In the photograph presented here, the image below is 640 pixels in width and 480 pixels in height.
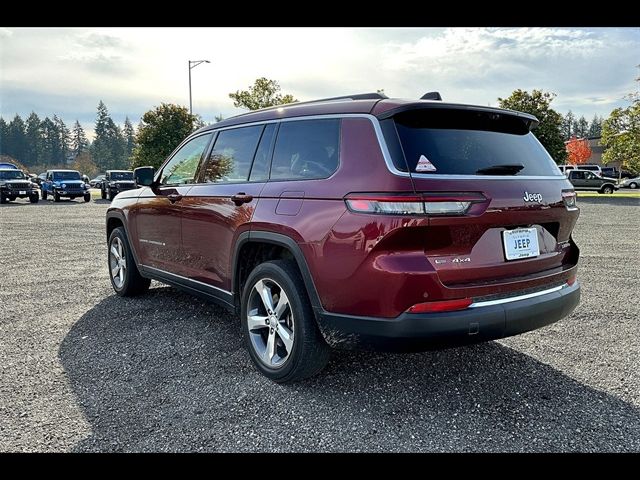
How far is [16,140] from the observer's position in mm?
107312

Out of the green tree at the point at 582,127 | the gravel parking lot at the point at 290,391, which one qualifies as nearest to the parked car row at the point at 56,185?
the gravel parking lot at the point at 290,391

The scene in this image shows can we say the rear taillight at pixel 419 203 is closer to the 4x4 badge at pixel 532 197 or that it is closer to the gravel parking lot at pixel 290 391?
the 4x4 badge at pixel 532 197

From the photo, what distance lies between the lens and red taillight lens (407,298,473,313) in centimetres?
262

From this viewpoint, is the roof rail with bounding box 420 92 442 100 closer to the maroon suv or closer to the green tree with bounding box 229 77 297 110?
the maroon suv

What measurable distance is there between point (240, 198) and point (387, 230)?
56.1 inches

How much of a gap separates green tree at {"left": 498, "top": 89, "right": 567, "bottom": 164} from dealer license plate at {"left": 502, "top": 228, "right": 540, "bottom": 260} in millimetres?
31337

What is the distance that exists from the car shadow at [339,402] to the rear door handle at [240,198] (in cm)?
123

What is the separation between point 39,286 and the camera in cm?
634

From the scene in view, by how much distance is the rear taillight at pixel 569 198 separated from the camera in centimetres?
325

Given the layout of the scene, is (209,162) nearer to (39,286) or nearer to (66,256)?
(39,286)

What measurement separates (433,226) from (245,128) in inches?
80.8

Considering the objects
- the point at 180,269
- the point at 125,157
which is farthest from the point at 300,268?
the point at 125,157

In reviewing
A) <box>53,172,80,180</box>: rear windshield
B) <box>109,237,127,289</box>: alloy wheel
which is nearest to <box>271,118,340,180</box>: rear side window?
<box>109,237,127,289</box>: alloy wheel
